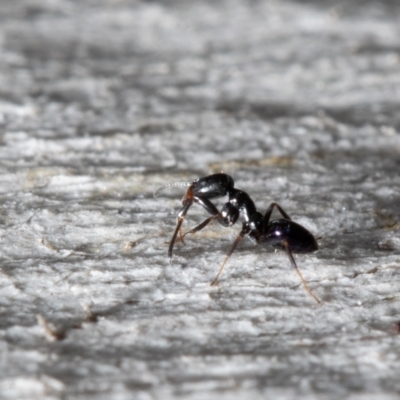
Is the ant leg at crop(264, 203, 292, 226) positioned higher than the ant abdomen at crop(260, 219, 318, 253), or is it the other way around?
the ant leg at crop(264, 203, 292, 226)

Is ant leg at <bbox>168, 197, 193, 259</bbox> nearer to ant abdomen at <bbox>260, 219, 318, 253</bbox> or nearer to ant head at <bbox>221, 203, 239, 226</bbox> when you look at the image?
ant head at <bbox>221, 203, 239, 226</bbox>

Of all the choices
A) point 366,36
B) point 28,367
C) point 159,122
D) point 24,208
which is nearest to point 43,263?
point 24,208

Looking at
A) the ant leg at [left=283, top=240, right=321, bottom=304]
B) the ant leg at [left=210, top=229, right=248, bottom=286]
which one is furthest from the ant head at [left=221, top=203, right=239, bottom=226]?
the ant leg at [left=283, top=240, right=321, bottom=304]

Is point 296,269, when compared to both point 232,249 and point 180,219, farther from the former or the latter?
point 180,219

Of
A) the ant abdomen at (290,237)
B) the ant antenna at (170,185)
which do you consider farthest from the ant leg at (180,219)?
the ant abdomen at (290,237)

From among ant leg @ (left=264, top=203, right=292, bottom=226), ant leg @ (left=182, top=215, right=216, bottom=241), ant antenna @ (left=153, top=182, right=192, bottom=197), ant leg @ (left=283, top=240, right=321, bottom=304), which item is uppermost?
ant antenna @ (left=153, top=182, right=192, bottom=197)

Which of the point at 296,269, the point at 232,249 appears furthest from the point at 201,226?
the point at 296,269

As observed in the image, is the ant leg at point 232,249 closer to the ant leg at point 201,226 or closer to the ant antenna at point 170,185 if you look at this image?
the ant leg at point 201,226
